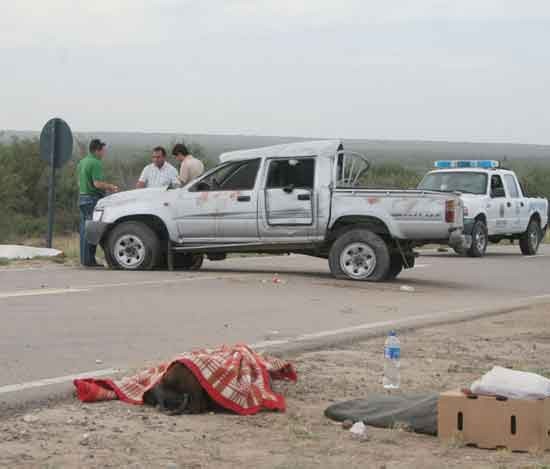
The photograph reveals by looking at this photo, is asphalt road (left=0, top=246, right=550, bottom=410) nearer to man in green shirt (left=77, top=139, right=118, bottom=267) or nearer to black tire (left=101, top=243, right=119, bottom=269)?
black tire (left=101, top=243, right=119, bottom=269)

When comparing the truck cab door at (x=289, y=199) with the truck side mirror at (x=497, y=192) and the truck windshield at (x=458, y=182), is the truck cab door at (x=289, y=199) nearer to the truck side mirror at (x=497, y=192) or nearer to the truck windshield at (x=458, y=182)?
the truck windshield at (x=458, y=182)

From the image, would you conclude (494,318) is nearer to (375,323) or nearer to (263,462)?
(375,323)

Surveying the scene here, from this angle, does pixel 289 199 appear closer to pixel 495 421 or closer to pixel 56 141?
pixel 56 141

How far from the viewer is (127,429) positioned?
7535mm

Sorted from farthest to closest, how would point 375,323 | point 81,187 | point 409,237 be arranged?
1. point 81,187
2. point 409,237
3. point 375,323

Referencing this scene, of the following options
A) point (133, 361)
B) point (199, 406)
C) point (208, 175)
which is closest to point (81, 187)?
point (208, 175)

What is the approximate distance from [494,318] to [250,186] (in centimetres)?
576

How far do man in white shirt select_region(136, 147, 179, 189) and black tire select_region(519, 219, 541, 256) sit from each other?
11.1 meters

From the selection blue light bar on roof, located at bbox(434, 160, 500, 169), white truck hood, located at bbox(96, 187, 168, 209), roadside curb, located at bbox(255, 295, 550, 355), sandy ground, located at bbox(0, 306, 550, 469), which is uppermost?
blue light bar on roof, located at bbox(434, 160, 500, 169)

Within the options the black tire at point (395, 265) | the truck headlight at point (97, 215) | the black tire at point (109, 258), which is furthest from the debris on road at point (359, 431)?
the truck headlight at point (97, 215)

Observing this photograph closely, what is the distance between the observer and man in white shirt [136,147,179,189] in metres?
20.6

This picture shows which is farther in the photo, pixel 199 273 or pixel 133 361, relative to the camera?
pixel 199 273

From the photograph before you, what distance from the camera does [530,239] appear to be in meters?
29.2

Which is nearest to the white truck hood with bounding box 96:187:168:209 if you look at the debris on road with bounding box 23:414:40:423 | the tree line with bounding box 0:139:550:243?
the debris on road with bounding box 23:414:40:423
